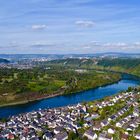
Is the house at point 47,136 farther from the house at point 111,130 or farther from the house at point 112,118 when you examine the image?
the house at point 112,118

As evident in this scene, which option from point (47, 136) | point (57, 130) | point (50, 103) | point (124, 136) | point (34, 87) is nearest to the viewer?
point (124, 136)

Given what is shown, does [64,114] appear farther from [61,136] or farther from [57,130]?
[61,136]

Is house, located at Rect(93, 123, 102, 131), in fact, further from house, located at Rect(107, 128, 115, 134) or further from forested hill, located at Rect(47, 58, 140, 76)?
forested hill, located at Rect(47, 58, 140, 76)

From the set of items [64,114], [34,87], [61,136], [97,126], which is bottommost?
[34,87]

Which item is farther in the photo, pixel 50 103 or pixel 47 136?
pixel 50 103

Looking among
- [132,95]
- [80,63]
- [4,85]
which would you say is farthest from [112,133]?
[80,63]

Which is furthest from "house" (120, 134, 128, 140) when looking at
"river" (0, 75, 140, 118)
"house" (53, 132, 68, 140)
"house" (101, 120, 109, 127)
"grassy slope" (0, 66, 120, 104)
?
"grassy slope" (0, 66, 120, 104)

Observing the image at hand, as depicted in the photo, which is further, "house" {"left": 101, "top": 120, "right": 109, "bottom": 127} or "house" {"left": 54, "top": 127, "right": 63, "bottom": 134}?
"house" {"left": 101, "top": 120, "right": 109, "bottom": 127}

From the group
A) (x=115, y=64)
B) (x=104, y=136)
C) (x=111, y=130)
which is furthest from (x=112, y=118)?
(x=115, y=64)

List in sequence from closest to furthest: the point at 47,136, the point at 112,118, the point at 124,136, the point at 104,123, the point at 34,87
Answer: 1. the point at 124,136
2. the point at 47,136
3. the point at 104,123
4. the point at 112,118
5. the point at 34,87

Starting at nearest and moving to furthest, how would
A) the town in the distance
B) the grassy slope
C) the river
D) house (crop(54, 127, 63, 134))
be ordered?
the town in the distance
house (crop(54, 127, 63, 134))
the river
the grassy slope
